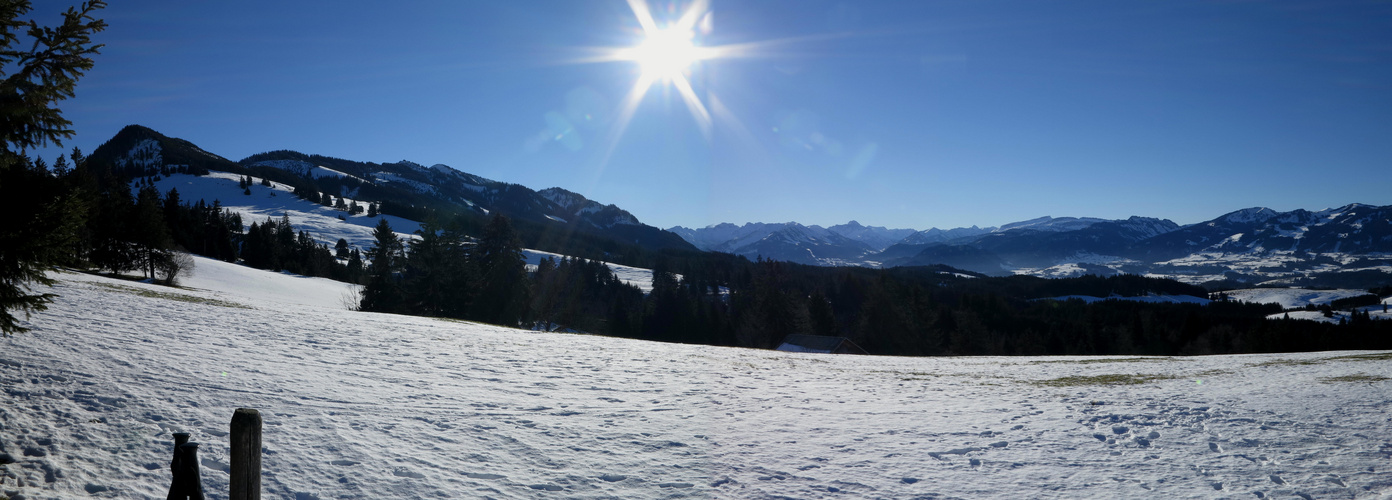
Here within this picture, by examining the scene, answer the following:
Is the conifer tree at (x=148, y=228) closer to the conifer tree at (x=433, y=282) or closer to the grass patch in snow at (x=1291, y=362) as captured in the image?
the conifer tree at (x=433, y=282)

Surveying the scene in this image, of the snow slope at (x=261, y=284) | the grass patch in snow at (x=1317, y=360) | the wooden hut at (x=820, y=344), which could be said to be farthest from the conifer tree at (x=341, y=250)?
the grass patch in snow at (x=1317, y=360)

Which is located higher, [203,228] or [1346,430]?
[203,228]

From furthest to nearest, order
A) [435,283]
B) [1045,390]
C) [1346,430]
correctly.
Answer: [435,283] < [1045,390] < [1346,430]

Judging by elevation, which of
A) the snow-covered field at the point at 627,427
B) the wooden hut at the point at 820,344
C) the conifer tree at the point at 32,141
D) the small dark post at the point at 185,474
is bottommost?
the wooden hut at the point at 820,344

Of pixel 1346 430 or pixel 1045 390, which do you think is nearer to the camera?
pixel 1346 430

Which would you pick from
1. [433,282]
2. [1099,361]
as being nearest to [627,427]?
[1099,361]

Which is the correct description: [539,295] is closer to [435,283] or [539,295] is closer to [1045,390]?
[435,283]

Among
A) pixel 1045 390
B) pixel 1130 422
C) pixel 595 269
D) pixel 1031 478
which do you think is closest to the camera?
pixel 1031 478

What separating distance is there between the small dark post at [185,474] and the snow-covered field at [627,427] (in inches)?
110

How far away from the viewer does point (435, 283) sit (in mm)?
49875

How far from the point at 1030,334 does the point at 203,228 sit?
15244 centimetres

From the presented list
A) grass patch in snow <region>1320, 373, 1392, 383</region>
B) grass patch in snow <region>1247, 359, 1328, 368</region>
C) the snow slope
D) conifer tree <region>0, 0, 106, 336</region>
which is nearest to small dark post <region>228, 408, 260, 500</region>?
conifer tree <region>0, 0, 106, 336</region>

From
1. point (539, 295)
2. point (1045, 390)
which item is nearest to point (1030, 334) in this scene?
point (539, 295)

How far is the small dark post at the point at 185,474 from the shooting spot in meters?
4.59
